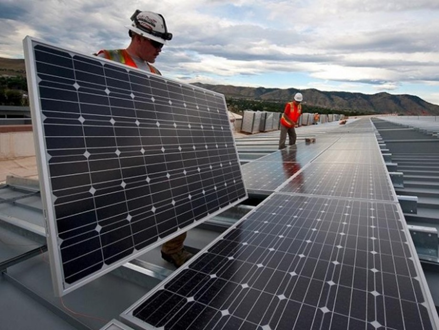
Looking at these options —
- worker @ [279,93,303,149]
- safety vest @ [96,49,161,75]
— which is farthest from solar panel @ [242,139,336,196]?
worker @ [279,93,303,149]

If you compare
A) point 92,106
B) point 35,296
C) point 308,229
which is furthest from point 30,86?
point 308,229

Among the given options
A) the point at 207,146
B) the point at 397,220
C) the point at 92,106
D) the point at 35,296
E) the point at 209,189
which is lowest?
the point at 35,296

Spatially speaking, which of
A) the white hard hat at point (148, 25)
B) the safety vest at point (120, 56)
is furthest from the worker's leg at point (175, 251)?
the white hard hat at point (148, 25)

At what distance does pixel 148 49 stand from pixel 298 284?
3.22m

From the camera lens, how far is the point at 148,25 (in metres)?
3.44

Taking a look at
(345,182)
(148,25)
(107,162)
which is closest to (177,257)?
(107,162)

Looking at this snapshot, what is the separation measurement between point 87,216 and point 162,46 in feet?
8.34

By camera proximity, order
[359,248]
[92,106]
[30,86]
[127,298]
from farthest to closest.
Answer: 1. [127,298]
2. [359,248]
3. [92,106]
4. [30,86]

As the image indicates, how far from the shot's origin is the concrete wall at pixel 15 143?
58.5ft

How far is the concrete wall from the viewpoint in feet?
58.5

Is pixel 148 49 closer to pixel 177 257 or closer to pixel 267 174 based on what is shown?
pixel 177 257

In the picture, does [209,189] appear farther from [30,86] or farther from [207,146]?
[30,86]

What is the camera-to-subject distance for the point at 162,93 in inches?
120

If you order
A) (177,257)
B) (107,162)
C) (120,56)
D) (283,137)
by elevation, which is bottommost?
(177,257)
